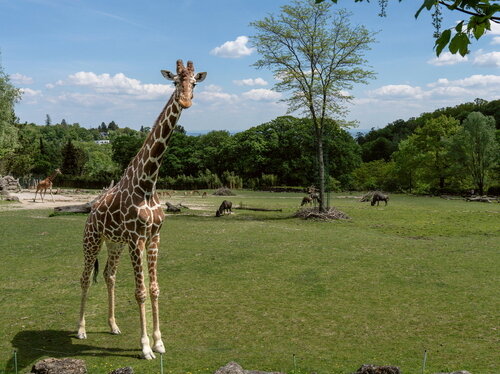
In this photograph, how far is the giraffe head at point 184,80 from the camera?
701 cm

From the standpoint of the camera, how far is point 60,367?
605cm

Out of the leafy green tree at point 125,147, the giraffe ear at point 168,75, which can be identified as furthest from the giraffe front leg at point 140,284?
the leafy green tree at point 125,147

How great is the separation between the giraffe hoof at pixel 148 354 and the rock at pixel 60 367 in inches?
40.3

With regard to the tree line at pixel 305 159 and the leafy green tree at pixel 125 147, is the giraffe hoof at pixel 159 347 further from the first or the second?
the leafy green tree at pixel 125 147

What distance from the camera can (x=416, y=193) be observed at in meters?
52.6

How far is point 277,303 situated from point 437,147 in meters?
47.9

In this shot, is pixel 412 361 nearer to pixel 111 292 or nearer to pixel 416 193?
pixel 111 292

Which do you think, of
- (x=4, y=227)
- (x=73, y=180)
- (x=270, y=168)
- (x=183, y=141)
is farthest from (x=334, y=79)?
(x=183, y=141)

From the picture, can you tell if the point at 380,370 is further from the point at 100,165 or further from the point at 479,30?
the point at 100,165

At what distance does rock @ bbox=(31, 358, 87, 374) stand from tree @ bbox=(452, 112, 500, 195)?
48167mm

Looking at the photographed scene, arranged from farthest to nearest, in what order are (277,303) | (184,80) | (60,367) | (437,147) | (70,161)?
(70,161) → (437,147) → (277,303) → (184,80) → (60,367)

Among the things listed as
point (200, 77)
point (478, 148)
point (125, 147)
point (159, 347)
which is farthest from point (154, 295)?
point (125, 147)

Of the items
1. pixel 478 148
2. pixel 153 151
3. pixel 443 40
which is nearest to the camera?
pixel 443 40

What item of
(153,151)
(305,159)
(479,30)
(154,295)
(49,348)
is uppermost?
(305,159)
